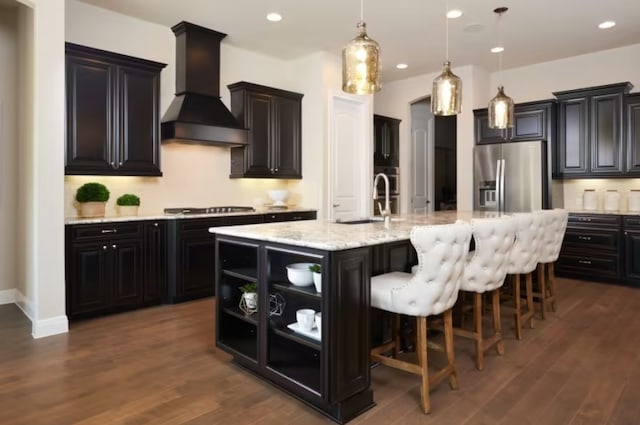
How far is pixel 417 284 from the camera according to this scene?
237 cm

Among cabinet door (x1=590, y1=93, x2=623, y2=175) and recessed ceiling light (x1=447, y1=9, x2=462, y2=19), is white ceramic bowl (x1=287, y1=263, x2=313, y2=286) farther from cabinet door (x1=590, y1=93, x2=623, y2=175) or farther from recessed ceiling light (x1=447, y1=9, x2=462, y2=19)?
cabinet door (x1=590, y1=93, x2=623, y2=175)

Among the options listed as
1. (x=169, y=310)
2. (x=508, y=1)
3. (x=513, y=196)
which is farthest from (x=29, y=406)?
(x=513, y=196)

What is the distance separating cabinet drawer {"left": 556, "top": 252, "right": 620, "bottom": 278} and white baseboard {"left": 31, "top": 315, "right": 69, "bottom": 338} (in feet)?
19.4

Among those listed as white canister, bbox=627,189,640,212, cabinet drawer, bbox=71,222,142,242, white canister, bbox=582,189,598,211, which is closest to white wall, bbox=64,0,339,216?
cabinet drawer, bbox=71,222,142,242

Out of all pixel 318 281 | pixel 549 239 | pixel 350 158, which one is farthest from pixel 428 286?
pixel 350 158

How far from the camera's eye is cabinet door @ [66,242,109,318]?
12.7 feet

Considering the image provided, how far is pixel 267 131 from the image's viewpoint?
578cm

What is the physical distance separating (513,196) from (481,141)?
1014 mm

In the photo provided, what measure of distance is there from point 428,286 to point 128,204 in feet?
11.3

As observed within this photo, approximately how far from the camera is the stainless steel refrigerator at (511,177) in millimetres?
5961

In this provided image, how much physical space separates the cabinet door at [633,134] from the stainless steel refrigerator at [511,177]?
941mm

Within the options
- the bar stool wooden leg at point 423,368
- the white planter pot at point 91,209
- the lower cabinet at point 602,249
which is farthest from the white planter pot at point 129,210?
the lower cabinet at point 602,249

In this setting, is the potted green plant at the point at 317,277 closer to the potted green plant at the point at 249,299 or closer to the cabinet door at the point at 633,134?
the potted green plant at the point at 249,299

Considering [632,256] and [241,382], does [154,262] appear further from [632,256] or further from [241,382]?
[632,256]
